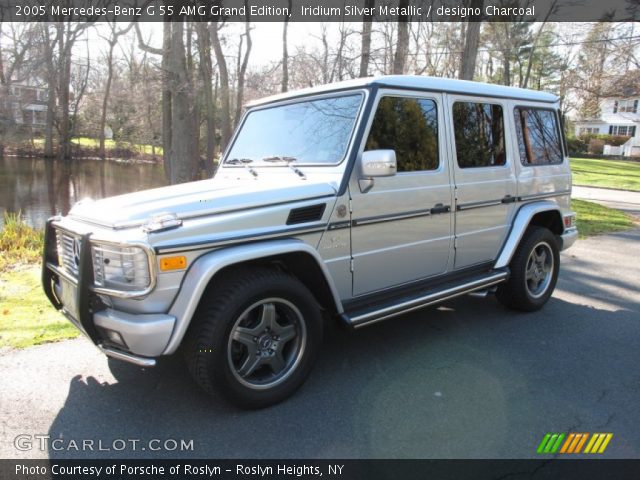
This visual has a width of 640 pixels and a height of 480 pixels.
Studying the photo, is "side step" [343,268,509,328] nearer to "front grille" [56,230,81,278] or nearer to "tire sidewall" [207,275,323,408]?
"tire sidewall" [207,275,323,408]

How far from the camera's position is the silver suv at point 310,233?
9.23 feet

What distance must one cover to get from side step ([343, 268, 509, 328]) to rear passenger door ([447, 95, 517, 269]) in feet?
0.64

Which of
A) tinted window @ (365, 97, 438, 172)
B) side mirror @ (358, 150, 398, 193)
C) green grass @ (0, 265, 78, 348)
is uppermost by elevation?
tinted window @ (365, 97, 438, 172)

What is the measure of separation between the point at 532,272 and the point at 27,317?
5.25m

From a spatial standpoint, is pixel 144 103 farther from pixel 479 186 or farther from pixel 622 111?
pixel 622 111

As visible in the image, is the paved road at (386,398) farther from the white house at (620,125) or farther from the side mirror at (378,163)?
the white house at (620,125)

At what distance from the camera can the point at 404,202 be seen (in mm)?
3836

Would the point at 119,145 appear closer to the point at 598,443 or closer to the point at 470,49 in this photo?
the point at 470,49

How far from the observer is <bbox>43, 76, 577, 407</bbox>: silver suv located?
2.81 metres

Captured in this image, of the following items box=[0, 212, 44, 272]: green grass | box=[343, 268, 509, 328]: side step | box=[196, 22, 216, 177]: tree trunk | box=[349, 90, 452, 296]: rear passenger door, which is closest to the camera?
box=[343, 268, 509, 328]: side step

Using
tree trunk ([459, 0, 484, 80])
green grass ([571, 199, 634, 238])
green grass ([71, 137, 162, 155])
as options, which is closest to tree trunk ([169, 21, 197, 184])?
tree trunk ([459, 0, 484, 80])
